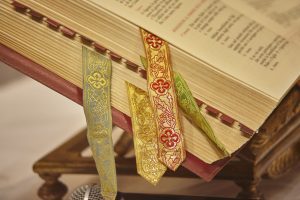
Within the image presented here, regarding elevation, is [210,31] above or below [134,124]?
above

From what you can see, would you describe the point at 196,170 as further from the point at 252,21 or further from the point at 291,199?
the point at 291,199

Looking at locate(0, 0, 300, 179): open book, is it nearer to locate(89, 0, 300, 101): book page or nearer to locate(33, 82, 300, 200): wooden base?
locate(89, 0, 300, 101): book page

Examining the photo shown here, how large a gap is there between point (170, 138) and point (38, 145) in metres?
0.58

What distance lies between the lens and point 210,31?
18.1 inches

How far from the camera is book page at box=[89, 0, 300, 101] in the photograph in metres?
0.45

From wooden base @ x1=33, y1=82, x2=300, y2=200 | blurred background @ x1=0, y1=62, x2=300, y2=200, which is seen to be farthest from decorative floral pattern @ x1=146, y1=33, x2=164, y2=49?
blurred background @ x1=0, y1=62, x2=300, y2=200

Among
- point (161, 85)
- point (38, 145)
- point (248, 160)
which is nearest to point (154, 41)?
point (161, 85)

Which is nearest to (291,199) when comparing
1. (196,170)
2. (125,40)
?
(196,170)

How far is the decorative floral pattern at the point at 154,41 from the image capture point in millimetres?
469

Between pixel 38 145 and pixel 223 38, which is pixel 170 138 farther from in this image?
pixel 38 145

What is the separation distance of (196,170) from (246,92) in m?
0.10

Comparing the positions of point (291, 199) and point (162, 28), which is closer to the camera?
point (162, 28)

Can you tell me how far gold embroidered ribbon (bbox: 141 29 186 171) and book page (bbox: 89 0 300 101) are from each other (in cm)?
2

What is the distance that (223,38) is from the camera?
0.46m
